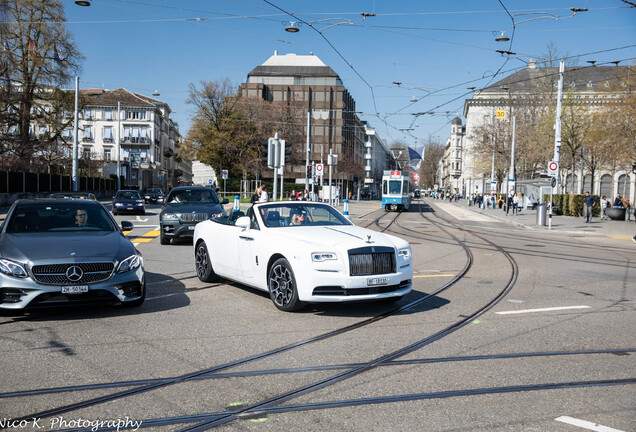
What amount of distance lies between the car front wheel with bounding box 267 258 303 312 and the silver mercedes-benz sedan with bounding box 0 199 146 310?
1674 mm

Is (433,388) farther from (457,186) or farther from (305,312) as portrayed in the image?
(457,186)

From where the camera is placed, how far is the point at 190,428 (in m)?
3.92

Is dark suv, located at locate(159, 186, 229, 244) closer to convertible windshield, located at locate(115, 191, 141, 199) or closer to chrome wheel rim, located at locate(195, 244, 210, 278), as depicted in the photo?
chrome wheel rim, located at locate(195, 244, 210, 278)

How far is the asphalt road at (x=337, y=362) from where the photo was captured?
165 inches

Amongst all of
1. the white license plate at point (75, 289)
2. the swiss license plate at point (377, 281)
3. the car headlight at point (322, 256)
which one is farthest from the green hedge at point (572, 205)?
the white license plate at point (75, 289)

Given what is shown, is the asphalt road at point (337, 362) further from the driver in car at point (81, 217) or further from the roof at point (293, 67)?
the roof at point (293, 67)

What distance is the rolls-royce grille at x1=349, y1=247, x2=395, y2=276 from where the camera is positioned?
24.4 ft

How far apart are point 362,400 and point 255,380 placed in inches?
38.1

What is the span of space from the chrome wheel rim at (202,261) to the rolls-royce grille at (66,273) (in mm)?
3059

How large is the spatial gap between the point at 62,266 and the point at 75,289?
318 millimetres

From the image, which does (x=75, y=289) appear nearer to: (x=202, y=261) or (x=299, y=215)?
(x=299, y=215)

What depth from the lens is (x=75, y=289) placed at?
696cm

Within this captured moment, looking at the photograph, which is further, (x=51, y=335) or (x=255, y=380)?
(x=51, y=335)

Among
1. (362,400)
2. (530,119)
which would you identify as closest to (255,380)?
(362,400)
